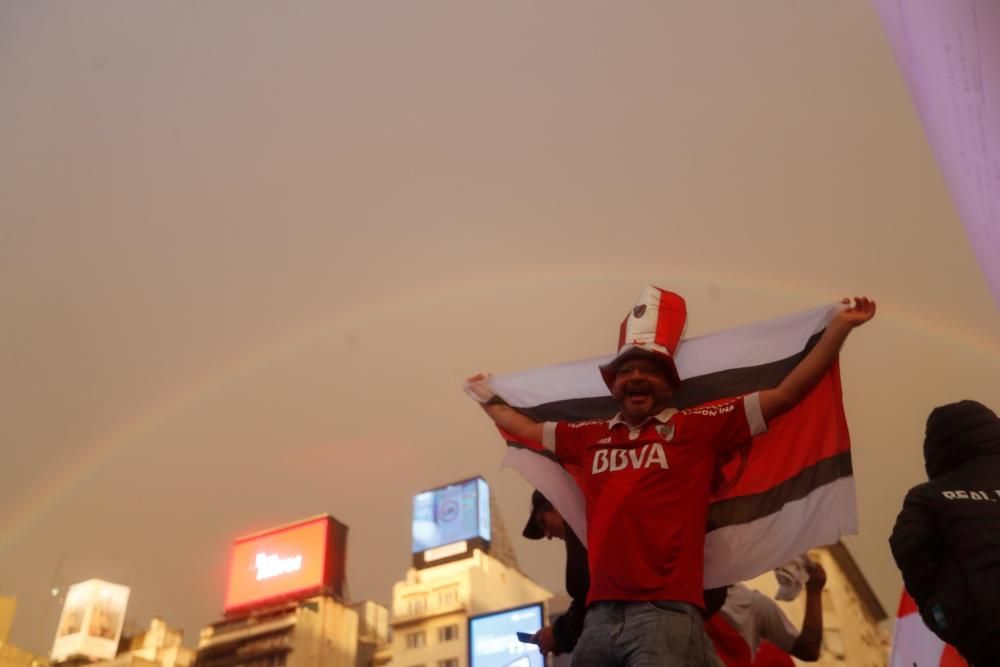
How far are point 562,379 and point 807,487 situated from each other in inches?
51.7

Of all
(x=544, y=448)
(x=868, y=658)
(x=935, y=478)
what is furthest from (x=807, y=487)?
(x=868, y=658)

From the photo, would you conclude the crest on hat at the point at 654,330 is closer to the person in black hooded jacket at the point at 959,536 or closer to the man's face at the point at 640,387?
the man's face at the point at 640,387

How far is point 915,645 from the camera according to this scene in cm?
448

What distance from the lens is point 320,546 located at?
33.8 m

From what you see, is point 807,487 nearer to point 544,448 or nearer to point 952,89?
point 544,448

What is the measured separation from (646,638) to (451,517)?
32123 mm

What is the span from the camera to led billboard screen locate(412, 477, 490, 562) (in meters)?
33.5

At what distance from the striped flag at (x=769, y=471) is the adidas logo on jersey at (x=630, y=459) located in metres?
0.25

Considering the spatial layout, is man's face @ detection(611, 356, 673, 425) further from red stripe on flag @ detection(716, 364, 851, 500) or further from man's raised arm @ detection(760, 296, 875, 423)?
red stripe on flag @ detection(716, 364, 851, 500)

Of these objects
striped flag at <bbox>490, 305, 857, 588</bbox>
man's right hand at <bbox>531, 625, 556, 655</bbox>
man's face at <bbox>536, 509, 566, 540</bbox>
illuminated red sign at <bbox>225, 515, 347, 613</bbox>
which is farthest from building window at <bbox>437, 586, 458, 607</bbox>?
striped flag at <bbox>490, 305, 857, 588</bbox>

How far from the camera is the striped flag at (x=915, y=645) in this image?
164 inches

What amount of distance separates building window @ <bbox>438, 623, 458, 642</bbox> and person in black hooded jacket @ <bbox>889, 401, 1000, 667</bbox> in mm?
31197

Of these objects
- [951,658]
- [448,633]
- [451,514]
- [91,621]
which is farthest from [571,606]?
[91,621]

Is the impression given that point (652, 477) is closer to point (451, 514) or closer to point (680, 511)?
point (680, 511)
